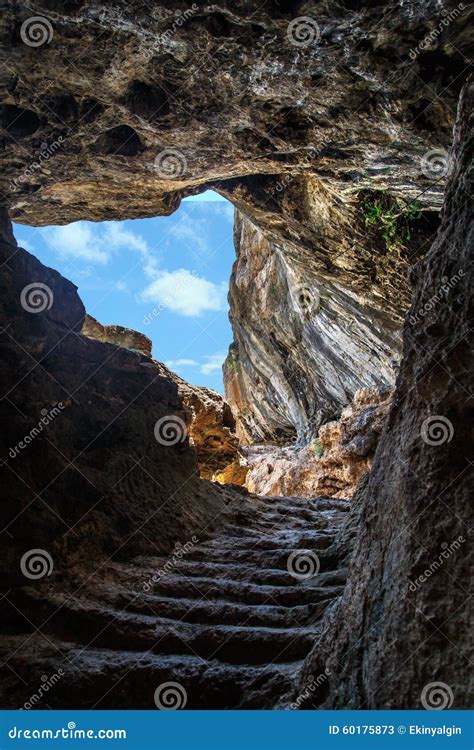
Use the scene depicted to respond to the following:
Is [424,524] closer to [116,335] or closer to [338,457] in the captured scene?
[116,335]

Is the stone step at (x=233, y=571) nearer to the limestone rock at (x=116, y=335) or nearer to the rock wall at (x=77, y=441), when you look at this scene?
the rock wall at (x=77, y=441)

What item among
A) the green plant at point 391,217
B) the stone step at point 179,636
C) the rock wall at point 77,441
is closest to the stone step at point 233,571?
the rock wall at point 77,441

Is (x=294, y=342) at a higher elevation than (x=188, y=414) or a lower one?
higher

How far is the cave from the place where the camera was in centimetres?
321

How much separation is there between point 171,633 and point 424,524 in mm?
2828

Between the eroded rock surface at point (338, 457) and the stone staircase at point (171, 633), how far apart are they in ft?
29.8

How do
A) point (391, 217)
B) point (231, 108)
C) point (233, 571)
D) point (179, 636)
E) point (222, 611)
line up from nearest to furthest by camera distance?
1. point (179, 636)
2. point (222, 611)
3. point (233, 571)
4. point (231, 108)
5. point (391, 217)

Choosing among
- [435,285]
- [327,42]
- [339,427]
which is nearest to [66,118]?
[327,42]

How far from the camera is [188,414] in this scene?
31.3 feet

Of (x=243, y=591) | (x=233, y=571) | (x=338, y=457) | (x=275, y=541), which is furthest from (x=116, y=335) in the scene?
(x=243, y=591)

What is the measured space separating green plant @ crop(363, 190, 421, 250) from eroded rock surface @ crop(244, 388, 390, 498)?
564cm

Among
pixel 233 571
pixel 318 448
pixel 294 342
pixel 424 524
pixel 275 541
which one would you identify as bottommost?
pixel 233 571

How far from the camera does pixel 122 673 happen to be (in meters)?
4.18

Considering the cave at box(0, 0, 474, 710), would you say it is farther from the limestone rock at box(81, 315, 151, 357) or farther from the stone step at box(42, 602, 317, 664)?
the limestone rock at box(81, 315, 151, 357)
